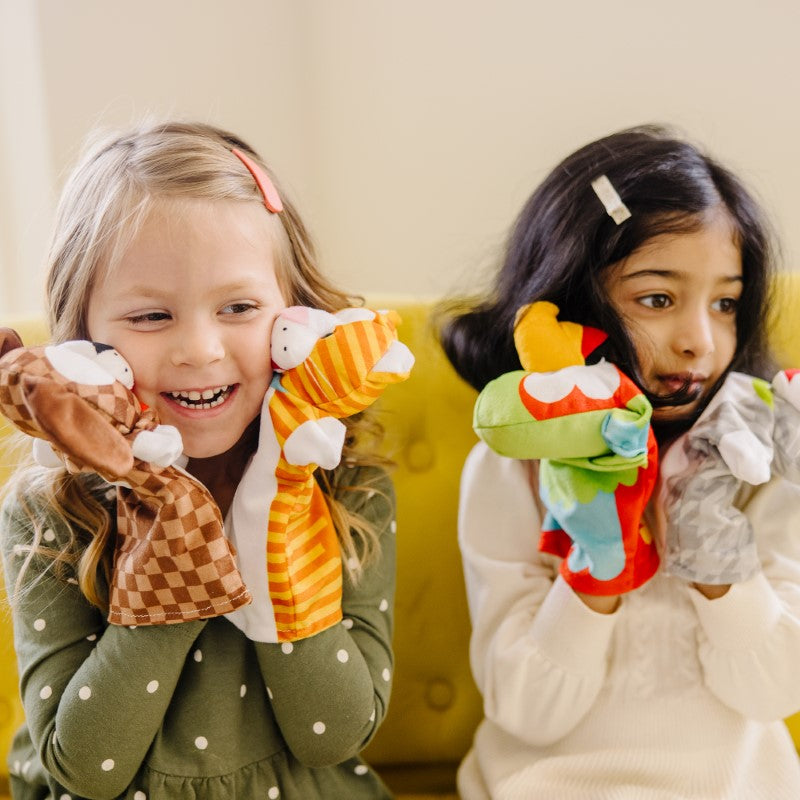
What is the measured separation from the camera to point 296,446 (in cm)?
86

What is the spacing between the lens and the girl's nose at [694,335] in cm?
95

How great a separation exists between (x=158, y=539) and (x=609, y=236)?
0.58 m

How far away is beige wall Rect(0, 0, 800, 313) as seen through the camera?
4.93ft

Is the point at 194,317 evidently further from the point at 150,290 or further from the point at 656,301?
the point at 656,301

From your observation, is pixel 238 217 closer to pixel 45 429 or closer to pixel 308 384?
pixel 308 384

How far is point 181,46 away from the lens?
5.45 ft

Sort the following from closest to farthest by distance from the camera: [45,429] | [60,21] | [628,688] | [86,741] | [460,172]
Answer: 1. [45,429]
2. [86,741]
3. [628,688]
4. [60,21]
5. [460,172]

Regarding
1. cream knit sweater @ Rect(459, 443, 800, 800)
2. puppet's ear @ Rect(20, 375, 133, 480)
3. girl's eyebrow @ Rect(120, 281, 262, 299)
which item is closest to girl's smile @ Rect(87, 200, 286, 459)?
girl's eyebrow @ Rect(120, 281, 262, 299)

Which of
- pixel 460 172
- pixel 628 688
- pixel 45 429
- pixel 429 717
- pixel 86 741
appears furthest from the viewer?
pixel 460 172

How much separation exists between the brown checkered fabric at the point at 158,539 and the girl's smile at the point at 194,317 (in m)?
0.05

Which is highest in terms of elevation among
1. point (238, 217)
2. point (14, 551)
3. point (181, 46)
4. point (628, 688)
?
point (181, 46)

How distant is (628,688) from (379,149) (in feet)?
3.66

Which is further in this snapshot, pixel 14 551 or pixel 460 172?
pixel 460 172

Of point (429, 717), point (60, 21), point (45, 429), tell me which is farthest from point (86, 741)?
point (60, 21)
